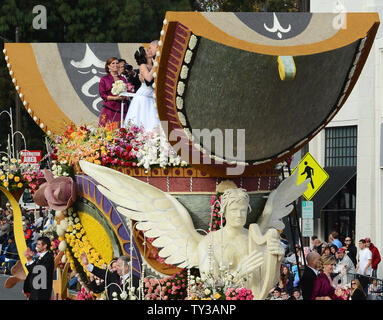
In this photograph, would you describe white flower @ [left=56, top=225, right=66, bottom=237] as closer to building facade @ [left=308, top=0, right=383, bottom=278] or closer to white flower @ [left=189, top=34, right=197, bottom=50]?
white flower @ [left=189, top=34, right=197, bottom=50]

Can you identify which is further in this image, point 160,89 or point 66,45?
point 66,45

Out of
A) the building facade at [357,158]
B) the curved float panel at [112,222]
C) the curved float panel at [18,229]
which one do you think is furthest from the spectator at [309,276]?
the building facade at [357,158]

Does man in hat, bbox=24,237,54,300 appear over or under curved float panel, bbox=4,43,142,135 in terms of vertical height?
under

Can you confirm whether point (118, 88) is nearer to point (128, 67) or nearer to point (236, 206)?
point (128, 67)

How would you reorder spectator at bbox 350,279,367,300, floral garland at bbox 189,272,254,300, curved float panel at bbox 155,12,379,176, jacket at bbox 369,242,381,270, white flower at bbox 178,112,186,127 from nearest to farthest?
floral garland at bbox 189,272,254,300 < curved float panel at bbox 155,12,379,176 < white flower at bbox 178,112,186,127 < spectator at bbox 350,279,367,300 < jacket at bbox 369,242,381,270

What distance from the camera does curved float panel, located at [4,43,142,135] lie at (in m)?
14.9

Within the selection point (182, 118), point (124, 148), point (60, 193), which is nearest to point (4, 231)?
point (60, 193)

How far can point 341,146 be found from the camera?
27844 millimetres

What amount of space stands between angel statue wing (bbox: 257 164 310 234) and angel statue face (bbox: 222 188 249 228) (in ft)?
2.14

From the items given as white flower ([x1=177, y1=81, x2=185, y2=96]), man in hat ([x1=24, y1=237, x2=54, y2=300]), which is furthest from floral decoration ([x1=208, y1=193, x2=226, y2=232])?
man in hat ([x1=24, y1=237, x2=54, y2=300])
